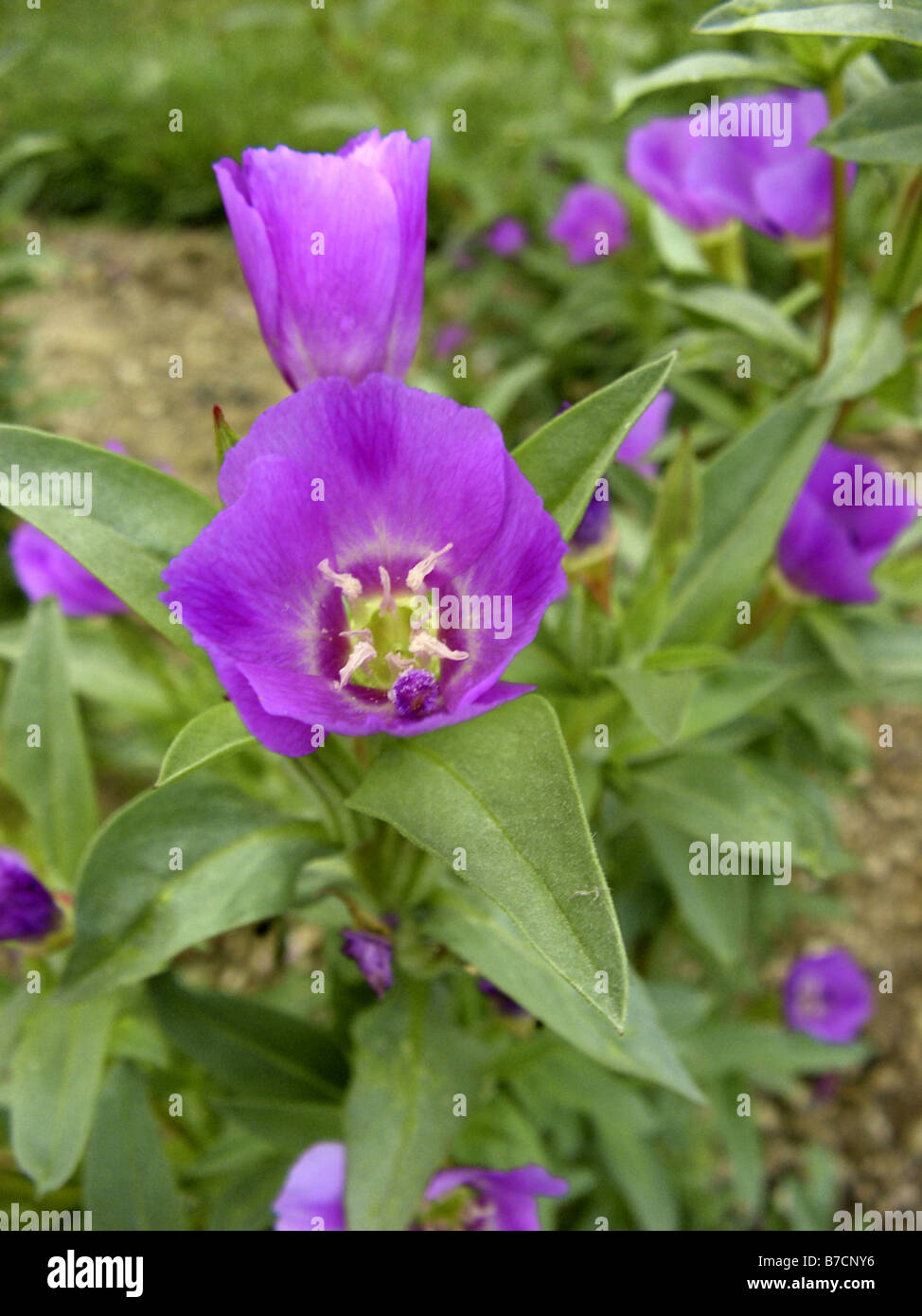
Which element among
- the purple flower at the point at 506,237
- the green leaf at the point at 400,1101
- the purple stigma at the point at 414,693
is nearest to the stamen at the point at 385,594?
the purple stigma at the point at 414,693

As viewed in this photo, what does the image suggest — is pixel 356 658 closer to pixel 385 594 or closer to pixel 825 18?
pixel 385 594

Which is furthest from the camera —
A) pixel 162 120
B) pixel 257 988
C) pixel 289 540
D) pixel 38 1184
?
pixel 162 120

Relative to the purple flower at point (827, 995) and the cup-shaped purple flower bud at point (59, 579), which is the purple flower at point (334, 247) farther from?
the purple flower at point (827, 995)

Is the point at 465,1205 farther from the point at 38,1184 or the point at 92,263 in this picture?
the point at 92,263

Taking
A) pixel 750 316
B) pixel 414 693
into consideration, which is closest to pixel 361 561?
pixel 414 693

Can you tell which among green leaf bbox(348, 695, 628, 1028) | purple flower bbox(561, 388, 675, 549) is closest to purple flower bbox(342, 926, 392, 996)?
green leaf bbox(348, 695, 628, 1028)
